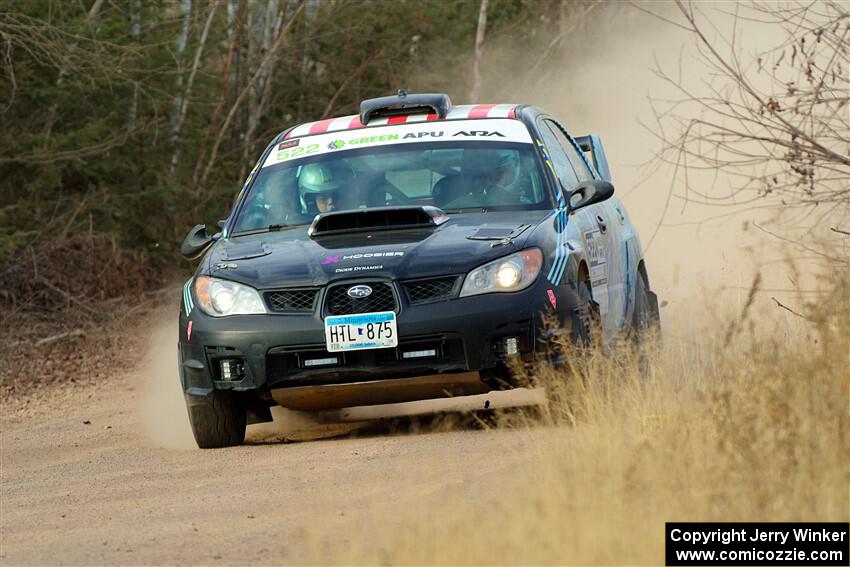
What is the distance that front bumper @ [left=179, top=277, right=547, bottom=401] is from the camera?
8367 mm

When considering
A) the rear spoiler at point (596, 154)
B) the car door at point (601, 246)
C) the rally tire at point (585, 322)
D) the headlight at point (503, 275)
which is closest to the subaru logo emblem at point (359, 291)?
the headlight at point (503, 275)

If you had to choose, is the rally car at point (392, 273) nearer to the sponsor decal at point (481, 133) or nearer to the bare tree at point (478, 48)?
the sponsor decal at point (481, 133)

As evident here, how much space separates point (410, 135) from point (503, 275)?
6.07 feet

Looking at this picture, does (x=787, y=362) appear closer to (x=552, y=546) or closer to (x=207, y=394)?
(x=552, y=546)

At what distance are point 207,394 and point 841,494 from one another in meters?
4.14

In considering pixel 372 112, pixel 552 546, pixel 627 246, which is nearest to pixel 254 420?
pixel 372 112

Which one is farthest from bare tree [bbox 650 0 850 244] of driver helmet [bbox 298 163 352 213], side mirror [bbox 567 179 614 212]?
driver helmet [bbox 298 163 352 213]

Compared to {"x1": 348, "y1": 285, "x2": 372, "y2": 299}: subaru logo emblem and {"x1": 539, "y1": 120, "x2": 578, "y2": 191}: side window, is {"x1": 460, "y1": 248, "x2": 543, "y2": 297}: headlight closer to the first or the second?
{"x1": 348, "y1": 285, "x2": 372, "y2": 299}: subaru logo emblem

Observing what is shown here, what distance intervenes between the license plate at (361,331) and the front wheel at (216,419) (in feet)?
2.53

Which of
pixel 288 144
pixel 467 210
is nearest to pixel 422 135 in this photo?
pixel 467 210

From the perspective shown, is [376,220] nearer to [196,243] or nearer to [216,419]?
[196,243]

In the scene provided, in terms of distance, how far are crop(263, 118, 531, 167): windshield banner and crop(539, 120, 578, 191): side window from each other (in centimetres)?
20

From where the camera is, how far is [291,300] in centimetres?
859

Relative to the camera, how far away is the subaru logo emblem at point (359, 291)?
8.45 m
